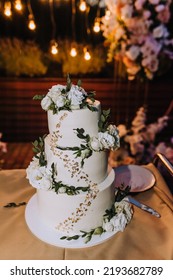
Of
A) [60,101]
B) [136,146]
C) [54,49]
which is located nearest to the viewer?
[60,101]

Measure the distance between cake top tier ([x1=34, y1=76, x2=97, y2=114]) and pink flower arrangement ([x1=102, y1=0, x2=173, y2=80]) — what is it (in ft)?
5.17

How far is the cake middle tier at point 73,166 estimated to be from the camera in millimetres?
1271

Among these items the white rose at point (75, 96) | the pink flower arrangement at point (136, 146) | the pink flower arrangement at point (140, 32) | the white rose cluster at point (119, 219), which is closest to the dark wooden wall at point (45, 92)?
the pink flower arrangement at point (136, 146)

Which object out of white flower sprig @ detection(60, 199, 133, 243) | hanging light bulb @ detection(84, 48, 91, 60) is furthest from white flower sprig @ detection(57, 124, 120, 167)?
hanging light bulb @ detection(84, 48, 91, 60)

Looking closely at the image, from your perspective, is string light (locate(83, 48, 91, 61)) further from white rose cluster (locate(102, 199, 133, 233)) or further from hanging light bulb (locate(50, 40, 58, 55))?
white rose cluster (locate(102, 199, 133, 233))

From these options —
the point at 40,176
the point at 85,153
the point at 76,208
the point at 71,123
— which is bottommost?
the point at 76,208

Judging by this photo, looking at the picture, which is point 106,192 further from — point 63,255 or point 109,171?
point 63,255

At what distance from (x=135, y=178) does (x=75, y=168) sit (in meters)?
0.52

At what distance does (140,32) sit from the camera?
2689 millimetres

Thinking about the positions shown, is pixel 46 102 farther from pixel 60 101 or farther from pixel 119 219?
pixel 119 219

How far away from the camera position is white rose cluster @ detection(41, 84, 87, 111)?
1.21 m

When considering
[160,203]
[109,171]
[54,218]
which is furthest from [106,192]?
[160,203]

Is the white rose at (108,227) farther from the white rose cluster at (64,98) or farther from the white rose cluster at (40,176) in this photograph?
the white rose cluster at (64,98)

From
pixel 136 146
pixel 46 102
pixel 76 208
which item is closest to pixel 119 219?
pixel 76 208
